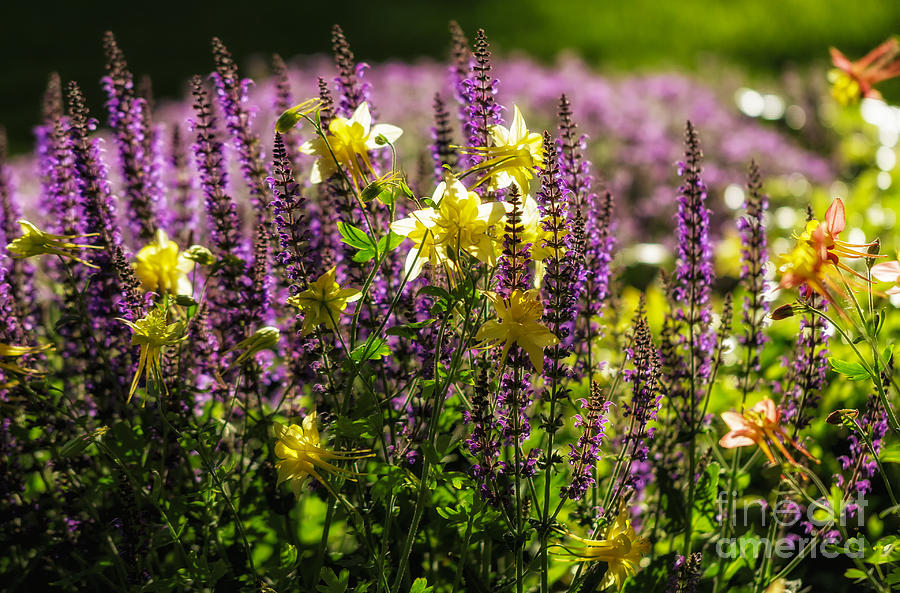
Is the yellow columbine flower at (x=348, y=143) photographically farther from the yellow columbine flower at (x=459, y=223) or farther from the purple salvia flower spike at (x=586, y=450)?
the purple salvia flower spike at (x=586, y=450)

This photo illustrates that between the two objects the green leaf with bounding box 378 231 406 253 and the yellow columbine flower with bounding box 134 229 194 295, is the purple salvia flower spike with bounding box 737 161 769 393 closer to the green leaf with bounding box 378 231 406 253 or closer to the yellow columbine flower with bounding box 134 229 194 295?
the green leaf with bounding box 378 231 406 253

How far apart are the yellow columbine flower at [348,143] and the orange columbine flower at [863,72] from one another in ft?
3.81

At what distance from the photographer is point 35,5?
18.1 m

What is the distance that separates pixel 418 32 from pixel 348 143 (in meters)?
13.9

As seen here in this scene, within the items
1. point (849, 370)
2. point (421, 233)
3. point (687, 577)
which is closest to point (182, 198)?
point (421, 233)

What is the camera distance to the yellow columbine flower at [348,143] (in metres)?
1.75

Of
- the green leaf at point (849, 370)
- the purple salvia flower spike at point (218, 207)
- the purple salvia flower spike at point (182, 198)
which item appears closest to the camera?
the green leaf at point (849, 370)

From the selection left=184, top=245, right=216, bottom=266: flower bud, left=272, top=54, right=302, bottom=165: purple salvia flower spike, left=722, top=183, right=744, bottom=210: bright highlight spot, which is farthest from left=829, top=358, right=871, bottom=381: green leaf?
left=722, top=183, right=744, bottom=210: bright highlight spot

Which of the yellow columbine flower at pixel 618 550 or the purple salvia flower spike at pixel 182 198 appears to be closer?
the yellow columbine flower at pixel 618 550

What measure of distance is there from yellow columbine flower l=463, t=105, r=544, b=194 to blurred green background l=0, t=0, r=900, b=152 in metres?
11.7

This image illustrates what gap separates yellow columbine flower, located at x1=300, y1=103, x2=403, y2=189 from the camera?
175 centimetres

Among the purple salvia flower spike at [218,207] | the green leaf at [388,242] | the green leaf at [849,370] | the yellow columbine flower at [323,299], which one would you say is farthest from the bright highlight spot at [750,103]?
the yellow columbine flower at [323,299]

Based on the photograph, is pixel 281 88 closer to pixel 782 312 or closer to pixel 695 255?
pixel 695 255

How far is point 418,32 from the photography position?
590 inches
